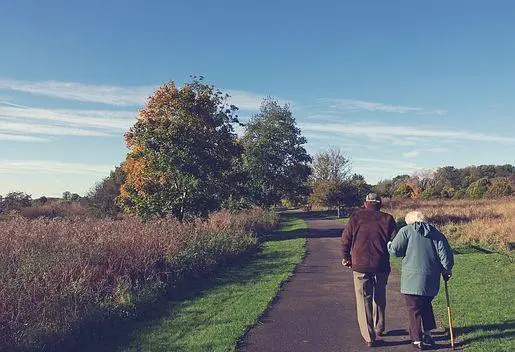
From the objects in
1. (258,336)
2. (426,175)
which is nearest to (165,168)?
(258,336)

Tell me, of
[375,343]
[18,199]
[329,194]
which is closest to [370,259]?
[375,343]

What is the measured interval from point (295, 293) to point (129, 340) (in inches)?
164

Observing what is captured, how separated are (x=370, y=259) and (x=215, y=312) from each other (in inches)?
133

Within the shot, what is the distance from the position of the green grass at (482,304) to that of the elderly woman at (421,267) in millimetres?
580

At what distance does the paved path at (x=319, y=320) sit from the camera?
22.6 feet

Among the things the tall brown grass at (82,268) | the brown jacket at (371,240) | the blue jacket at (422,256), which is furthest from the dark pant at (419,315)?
the tall brown grass at (82,268)

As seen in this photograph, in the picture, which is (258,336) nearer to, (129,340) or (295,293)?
(129,340)

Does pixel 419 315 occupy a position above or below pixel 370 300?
below

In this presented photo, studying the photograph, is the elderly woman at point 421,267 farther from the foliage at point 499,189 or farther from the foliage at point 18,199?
the foliage at point 499,189

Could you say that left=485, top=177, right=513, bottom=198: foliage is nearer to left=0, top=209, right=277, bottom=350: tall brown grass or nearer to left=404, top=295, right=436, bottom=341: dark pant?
left=0, top=209, right=277, bottom=350: tall brown grass

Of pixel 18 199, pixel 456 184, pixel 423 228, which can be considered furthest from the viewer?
pixel 456 184

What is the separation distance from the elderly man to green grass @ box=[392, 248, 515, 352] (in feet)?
3.75

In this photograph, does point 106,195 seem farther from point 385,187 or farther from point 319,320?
point 385,187

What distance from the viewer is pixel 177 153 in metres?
22.2
